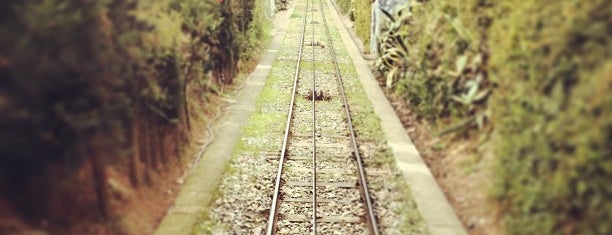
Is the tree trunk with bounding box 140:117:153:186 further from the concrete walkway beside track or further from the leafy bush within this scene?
the leafy bush

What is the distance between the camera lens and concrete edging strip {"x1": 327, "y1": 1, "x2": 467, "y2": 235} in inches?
302

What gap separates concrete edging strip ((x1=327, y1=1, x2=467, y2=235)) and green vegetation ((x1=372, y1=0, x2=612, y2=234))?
954mm

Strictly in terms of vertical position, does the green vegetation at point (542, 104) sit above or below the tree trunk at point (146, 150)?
above

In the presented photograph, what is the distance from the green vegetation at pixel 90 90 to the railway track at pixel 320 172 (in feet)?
6.70

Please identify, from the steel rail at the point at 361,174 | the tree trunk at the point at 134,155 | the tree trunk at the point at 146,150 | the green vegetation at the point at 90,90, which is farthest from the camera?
the tree trunk at the point at 146,150

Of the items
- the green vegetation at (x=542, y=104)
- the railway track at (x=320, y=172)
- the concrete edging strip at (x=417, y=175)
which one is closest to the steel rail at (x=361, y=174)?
the railway track at (x=320, y=172)

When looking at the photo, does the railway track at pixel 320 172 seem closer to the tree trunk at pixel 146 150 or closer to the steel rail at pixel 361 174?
the steel rail at pixel 361 174

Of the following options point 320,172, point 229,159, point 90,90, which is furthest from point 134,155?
point 320,172

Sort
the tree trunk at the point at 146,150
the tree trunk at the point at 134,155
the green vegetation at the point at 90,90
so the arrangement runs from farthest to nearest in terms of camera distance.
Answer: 1. the tree trunk at the point at 146,150
2. the tree trunk at the point at 134,155
3. the green vegetation at the point at 90,90

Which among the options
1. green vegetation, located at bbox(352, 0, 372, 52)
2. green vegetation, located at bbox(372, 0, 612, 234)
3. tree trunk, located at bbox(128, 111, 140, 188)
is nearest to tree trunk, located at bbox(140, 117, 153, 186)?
tree trunk, located at bbox(128, 111, 140, 188)

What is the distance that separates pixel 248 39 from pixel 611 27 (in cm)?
1538

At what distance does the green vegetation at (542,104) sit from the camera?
191 inches

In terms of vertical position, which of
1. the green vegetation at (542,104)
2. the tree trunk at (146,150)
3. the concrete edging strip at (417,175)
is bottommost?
the concrete edging strip at (417,175)

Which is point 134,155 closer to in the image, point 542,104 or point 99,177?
point 99,177
